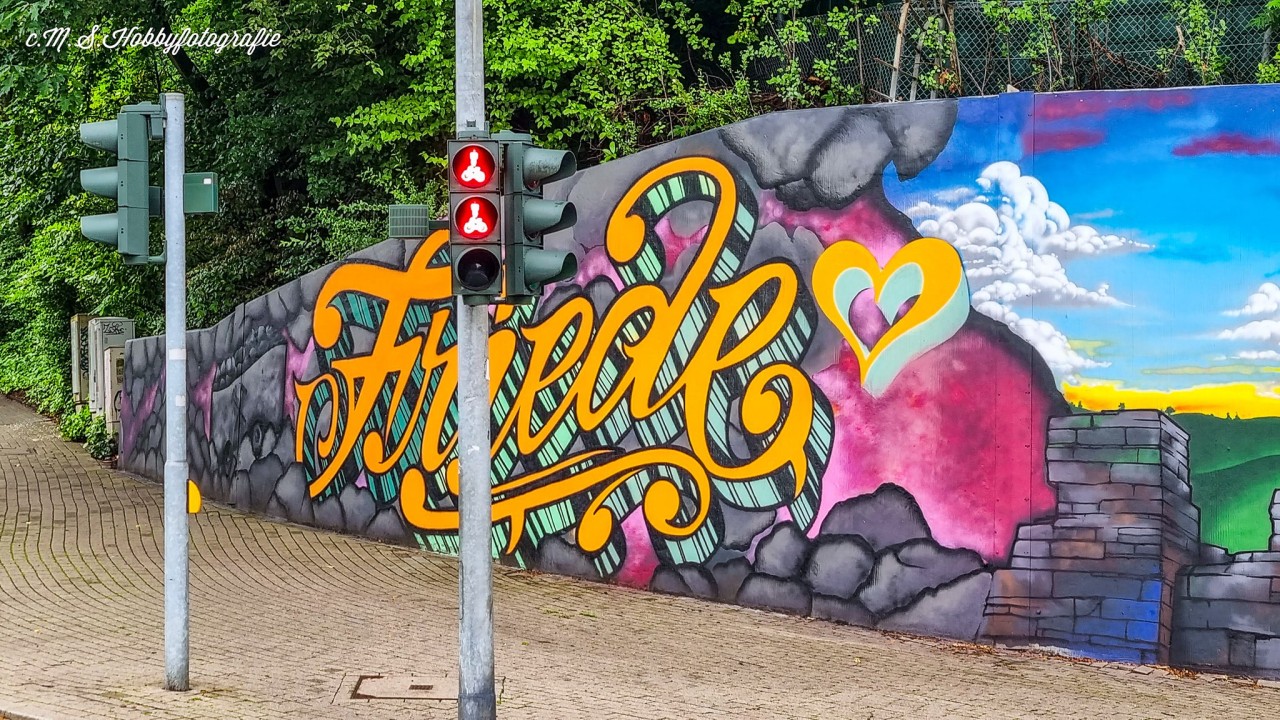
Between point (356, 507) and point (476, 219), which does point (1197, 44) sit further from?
point (356, 507)

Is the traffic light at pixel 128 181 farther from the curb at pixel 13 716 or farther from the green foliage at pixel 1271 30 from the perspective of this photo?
the green foliage at pixel 1271 30

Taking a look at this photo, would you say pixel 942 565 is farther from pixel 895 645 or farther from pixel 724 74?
pixel 724 74

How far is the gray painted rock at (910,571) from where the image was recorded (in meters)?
9.77

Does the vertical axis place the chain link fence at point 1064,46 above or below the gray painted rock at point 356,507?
above

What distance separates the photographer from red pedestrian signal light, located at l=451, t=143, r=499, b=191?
23.8ft

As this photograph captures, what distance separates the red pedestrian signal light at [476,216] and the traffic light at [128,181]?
1991 millimetres

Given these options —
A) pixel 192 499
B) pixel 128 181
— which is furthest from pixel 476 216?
pixel 192 499

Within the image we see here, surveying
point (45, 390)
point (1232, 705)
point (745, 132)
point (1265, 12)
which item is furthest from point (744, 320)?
point (45, 390)

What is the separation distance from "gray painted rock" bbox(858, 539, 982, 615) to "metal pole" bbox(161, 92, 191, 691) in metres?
4.86

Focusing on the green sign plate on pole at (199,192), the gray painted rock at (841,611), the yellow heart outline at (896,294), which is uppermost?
the green sign plate on pole at (199,192)

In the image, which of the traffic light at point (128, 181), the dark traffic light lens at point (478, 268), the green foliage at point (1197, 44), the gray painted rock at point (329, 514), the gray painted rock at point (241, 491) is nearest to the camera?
the dark traffic light lens at point (478, 268)

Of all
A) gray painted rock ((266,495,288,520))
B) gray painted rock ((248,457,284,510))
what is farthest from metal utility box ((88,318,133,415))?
gray painted rock ((266,495,288,520))

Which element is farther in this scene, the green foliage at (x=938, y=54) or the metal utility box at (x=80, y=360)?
the metal utility box at (x=80, y=360)

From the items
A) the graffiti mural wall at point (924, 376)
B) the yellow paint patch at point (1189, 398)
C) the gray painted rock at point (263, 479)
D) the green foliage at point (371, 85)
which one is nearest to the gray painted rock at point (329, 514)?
the gray painted rock at point (263, 479)
